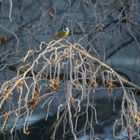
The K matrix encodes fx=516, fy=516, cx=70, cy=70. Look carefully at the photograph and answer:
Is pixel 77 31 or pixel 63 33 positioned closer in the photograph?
pixel 63 33

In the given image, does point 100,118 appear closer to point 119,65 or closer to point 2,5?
point 119,65

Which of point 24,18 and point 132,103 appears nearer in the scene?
point 132,103

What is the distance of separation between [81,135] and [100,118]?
0.48 metres

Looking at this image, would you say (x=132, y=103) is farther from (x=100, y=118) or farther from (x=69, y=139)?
(x=100, y=118)

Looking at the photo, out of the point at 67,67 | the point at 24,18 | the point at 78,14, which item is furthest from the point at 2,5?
the point at 67,67

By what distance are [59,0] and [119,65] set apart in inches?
27.4

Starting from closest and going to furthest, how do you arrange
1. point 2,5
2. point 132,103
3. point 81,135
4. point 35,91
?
point 35,91 < point 132,103 < point 81,135 < point 2,5

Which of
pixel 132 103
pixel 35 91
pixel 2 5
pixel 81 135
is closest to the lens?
pixel 35 91

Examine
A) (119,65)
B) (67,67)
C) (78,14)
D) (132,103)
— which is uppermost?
(78,14)

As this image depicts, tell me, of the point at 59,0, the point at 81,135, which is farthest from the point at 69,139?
the point at 59,0

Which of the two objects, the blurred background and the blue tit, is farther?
the blurred background

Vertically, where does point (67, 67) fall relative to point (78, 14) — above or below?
below

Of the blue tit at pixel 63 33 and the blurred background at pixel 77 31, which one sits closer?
the blue tit at pixel 63 33

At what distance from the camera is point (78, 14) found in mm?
3830
